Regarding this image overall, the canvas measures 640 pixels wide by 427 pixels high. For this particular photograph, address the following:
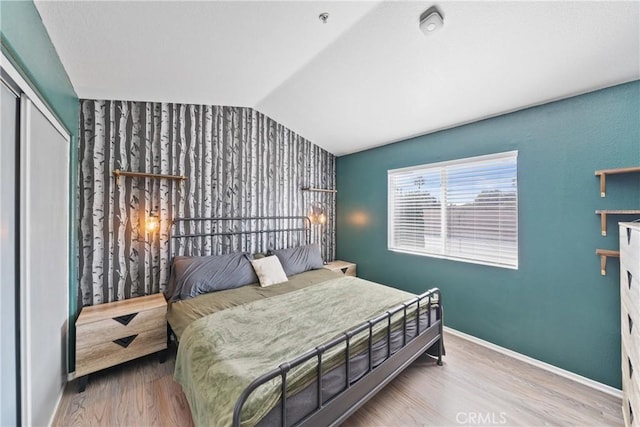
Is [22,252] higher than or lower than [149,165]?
lower

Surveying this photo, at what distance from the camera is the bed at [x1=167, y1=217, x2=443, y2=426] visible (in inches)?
49.2

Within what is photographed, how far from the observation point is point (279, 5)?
1606 millimetres

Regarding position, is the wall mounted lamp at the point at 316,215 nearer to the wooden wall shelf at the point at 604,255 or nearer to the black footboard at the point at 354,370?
the black footboard at the point at 354,370

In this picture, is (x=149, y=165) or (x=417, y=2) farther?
(x=149, y=165)

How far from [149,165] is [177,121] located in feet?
1.97

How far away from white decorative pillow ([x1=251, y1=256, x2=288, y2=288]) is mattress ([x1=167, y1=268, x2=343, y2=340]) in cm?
7

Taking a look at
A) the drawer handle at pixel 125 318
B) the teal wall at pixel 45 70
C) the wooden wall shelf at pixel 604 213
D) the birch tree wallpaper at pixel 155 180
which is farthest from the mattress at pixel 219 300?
the wooden wall shelf at pixel 604 213

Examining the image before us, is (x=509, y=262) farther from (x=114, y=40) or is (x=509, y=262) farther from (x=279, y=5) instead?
(x=114, y=40)

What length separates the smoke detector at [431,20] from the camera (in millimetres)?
1631

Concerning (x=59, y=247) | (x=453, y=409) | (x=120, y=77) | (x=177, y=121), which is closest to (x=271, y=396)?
(x=453, y=409)

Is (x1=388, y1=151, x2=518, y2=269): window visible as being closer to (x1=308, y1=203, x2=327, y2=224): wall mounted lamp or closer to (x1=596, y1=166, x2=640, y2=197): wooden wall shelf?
(x1=596, y1=166, x2=640, y2=197): wooden wall shelf

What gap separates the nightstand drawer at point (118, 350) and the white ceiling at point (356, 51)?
7.37ft

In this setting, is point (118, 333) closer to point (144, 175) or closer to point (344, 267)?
point (144, 175)

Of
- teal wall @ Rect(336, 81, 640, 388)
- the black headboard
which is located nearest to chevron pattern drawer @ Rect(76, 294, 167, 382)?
the black headboard
